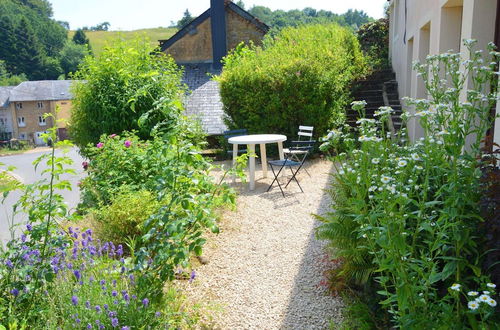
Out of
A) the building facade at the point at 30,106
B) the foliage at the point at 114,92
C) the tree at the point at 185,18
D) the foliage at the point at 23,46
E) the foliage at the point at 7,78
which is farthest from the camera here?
the tree at the point at 185,18

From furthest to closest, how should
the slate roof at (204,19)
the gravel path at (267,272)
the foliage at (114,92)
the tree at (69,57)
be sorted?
the tree at (69,57)
the slate roof at (204,19)
the foliage at (114,92)
the gravel path at (267,272)

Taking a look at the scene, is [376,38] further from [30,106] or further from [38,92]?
[30,106]

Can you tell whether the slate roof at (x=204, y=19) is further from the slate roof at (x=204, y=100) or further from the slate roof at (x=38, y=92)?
the slate roof at (x=38, y=92)

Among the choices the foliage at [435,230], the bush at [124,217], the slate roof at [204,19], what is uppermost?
the slate roof at [204,19]

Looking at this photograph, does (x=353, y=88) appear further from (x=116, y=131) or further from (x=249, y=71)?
(x=116, y=131)

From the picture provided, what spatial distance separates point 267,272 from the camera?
4281 mm

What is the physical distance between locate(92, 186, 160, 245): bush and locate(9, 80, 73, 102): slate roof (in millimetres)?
55743

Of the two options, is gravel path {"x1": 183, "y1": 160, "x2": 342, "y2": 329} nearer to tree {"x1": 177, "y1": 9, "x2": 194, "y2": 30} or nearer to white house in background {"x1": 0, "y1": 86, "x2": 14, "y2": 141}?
white house in background {"x1": 0, "y1": 86, "x2": 14, "y2": 141}

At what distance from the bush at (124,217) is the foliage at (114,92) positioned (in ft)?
12.1

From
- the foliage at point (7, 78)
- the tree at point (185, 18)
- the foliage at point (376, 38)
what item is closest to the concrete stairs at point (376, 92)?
the foliage at point (376, 38)

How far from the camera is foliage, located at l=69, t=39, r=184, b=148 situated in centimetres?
836

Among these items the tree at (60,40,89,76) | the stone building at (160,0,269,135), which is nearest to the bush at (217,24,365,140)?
the stone building at (160,0,269,135)

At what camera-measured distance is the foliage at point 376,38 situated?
1841cm

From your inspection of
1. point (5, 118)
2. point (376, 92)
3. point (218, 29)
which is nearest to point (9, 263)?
point (376, 92)
